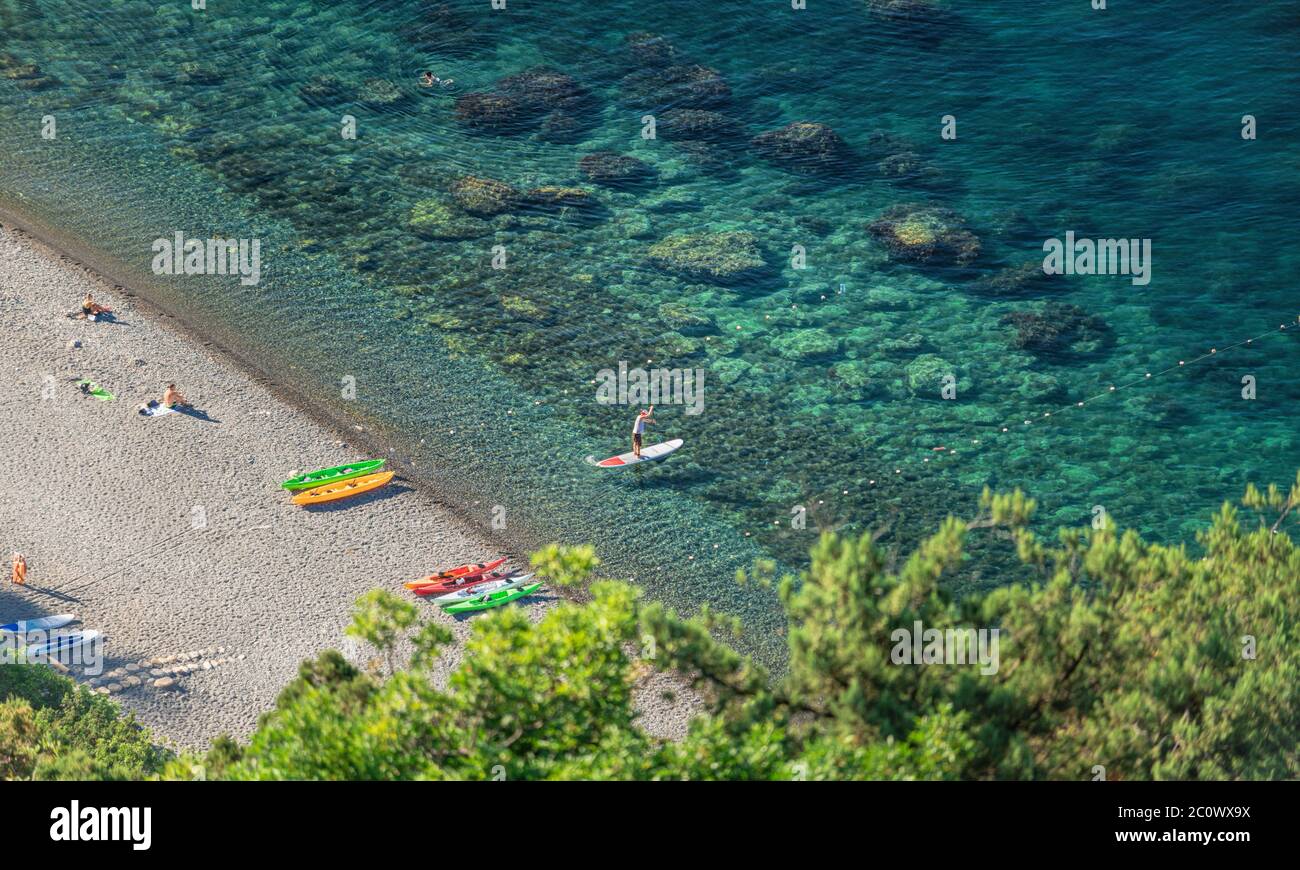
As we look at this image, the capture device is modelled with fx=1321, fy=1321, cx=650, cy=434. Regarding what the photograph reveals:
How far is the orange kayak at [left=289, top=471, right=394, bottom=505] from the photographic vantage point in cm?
3272

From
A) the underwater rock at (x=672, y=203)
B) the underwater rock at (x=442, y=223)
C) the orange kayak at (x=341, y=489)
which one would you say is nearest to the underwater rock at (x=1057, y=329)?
the underwater rock at (x=672, y=203)

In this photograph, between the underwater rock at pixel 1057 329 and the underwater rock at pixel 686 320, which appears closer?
the underwater rock at pixel 1057 329

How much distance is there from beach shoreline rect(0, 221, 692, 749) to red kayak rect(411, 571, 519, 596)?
69 cm

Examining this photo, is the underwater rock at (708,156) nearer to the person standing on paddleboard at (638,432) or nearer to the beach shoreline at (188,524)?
the person standing on paddleboard at (638,432)

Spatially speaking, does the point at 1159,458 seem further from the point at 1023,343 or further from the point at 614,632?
the point at 614,632

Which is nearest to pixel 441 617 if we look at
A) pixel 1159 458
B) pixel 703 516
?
pixel 703 516

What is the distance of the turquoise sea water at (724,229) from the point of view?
35.9 meters

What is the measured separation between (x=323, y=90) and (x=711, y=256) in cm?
1939

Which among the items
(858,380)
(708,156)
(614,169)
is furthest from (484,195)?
(858,380)

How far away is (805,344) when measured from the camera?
134ft

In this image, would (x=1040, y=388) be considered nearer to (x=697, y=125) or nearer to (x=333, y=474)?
(x=697, y=125)

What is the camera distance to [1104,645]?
18609 mm

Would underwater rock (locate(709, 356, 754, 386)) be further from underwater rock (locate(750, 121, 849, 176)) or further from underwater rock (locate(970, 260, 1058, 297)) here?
underwater rock (locate(750, 121, 849, 176))

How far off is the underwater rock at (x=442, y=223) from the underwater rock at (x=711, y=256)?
6.20 metres
